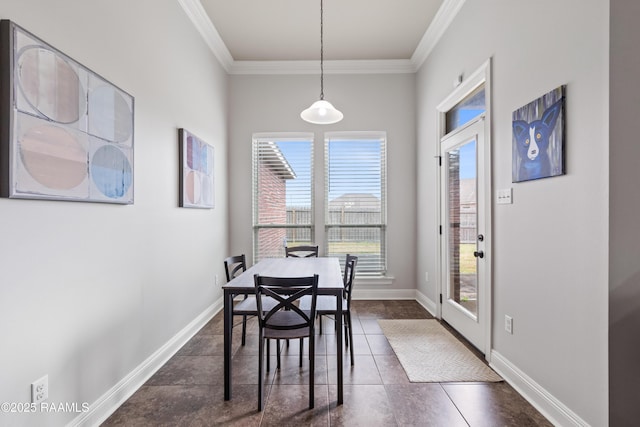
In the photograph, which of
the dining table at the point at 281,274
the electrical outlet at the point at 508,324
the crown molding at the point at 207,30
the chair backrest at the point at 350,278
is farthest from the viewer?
the crown molding at the point at 207,30

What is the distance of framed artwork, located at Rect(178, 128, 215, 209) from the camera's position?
9.74ft

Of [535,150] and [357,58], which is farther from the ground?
[357,58]

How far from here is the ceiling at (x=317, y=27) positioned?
322 centimetres

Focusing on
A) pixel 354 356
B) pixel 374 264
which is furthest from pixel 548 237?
pixel 374 264

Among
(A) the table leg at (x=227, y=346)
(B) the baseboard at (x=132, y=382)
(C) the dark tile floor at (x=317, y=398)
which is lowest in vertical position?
(C) the dark tile floor at (x=317, y=398)

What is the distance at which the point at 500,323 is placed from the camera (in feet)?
8.00

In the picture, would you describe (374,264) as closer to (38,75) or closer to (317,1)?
(317,1)

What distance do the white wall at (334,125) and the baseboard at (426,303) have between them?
0.29 m

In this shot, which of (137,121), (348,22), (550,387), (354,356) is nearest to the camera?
(550,387)

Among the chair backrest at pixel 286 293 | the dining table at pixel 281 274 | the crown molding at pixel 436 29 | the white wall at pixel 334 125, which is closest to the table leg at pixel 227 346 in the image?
the dining table at pixel 281 274

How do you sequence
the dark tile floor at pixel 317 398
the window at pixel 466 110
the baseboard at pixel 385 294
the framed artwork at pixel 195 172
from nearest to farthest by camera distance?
the dark tile floor at pixel 317 398 < the window at pixel 466 110 < the framed artwork at pixel 195 172 < the baseboard at pixel 385 294

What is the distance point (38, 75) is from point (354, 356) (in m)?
2.78

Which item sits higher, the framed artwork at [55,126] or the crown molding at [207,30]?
the crown molding at [207,30]

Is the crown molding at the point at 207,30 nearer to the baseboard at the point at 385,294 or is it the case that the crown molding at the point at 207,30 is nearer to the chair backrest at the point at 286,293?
the chair backrest at the point at 286,293
